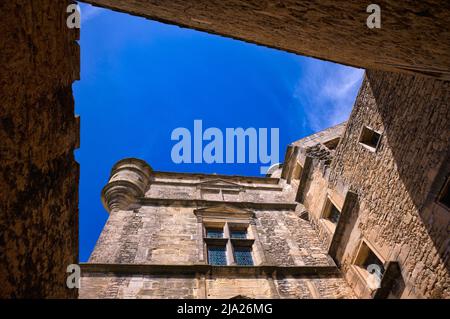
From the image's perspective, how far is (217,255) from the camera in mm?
8391

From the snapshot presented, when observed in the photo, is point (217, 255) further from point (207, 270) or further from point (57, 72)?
point (57, 72)

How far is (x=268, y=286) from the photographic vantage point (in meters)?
6.99

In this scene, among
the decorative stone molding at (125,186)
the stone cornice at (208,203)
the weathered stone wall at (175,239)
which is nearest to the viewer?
the weathered stone wall at (175,239)

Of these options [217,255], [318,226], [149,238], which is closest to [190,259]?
[217,255]

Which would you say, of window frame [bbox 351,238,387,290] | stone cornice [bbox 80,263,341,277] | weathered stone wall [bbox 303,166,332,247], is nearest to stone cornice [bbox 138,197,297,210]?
weathered stone wall [bbox 303,166,332,247]

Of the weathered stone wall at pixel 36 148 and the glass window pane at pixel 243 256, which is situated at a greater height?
the weathered stone wall at pixel 36 148

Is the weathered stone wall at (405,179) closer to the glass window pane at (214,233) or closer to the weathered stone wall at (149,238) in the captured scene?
the glass window pane at (214,233)

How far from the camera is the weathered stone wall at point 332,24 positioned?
2404mm

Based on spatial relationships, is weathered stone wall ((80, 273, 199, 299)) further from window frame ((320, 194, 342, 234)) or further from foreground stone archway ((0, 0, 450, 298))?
window frame ((320, 194, 342, 234))

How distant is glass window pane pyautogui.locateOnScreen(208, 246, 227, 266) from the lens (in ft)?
26.4

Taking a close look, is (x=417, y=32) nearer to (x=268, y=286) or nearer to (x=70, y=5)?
(x=70, y=5)

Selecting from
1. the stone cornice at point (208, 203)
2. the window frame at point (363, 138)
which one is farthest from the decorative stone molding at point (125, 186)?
the window frame at point (363, 138)

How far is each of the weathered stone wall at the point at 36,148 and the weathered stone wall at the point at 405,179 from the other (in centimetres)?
510
